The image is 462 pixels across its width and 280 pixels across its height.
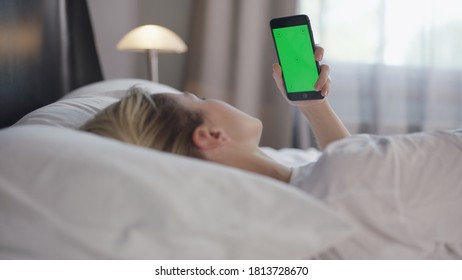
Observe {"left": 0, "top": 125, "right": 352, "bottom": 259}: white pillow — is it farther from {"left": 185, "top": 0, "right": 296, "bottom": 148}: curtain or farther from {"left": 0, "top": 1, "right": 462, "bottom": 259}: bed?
{"left": 185, "top": 0, "right": 296, "bottom": 148}: curtain

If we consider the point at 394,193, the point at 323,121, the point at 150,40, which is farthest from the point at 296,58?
the point at 150,40

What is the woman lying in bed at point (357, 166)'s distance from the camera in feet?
2.06

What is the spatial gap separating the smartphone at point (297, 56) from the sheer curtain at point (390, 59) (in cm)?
160

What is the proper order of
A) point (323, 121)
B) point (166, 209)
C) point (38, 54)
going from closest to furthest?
point (166, 209)
point (323, 121)
point (38, 54)

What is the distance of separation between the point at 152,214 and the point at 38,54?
88cm

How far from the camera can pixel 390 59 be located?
2.73m

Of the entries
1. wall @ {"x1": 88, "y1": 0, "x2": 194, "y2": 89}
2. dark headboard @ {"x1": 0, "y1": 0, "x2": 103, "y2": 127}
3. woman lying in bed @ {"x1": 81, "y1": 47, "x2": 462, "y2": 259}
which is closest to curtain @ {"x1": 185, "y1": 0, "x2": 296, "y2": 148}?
wall @ {"x1": 88, "y1": 0, "x2": 194, "y2": 89}

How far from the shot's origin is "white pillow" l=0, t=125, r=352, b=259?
559mm

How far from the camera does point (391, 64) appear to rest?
2736 mm

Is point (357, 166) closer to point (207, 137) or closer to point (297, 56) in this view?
point (207, 137)

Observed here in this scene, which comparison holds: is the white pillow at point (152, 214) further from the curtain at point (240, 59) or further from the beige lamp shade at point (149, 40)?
the curtain at point (240, 59)

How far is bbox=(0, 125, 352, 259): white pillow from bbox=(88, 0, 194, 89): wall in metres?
2.07
